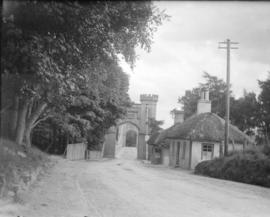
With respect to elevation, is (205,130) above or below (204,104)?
below

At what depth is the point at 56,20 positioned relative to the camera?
27.8 ft

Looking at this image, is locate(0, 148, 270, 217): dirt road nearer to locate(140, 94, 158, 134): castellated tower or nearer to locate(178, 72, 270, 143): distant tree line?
locate(178, 72, 270, 143): distant tree line

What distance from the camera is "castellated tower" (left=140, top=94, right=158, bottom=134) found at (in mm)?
63719

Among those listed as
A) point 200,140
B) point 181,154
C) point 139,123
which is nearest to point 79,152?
point 181,154

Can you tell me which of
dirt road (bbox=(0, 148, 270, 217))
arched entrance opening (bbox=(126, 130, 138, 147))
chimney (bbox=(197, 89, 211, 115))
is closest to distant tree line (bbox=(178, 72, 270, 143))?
chimney (bbox=(197, 89, 211, 115))

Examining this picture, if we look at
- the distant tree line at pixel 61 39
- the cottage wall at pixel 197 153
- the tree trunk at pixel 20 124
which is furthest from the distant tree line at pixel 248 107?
the distant tree line at pixel 61 39

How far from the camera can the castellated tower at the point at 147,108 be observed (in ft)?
209

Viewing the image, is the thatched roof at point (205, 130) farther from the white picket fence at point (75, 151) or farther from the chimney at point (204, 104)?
the white picket fence at point (75, 151)

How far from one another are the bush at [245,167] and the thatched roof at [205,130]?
23.2ft

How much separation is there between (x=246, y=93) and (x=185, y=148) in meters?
19.3

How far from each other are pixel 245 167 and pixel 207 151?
11176 millimetres

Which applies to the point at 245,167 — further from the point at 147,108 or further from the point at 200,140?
the point at 147,108

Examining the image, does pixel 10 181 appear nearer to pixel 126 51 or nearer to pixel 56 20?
pixel 56 20

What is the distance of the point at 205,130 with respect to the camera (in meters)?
35.2
